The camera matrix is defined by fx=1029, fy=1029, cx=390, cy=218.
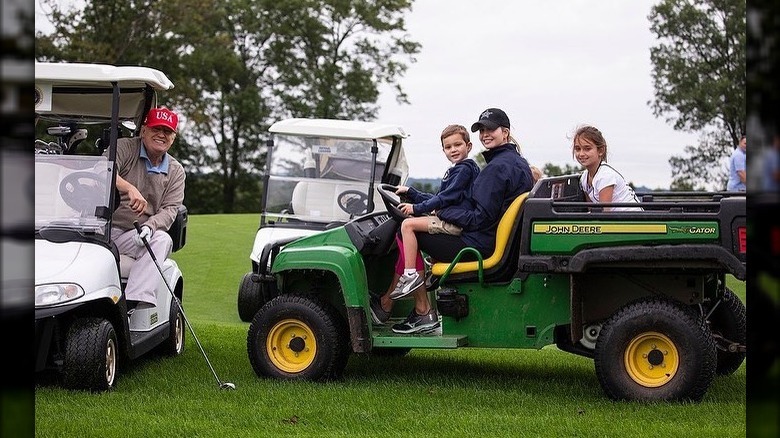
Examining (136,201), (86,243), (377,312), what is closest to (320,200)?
(377,312)

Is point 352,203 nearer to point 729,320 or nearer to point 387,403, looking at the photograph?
point 729,320

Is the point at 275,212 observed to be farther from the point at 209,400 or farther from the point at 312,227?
the point at 209,400

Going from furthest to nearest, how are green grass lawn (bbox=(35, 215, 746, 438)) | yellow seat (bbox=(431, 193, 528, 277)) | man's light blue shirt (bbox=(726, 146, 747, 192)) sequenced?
man's light blue shirt (bbox=(726, 146, 747, 192)) < yellow seat (bbox=(431, 193, 528, 277)) < green grass lawn (bbox=(35, 215, 746, 438))

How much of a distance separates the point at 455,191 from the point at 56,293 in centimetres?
236

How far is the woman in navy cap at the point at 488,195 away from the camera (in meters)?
6.07

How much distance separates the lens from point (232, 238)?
722 inches

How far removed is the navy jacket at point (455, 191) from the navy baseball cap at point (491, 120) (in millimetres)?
283

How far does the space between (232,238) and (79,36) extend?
722 inches

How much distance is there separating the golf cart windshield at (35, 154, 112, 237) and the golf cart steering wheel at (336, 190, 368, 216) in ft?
15.4

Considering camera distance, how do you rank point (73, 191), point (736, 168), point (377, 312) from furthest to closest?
1. point (736, 168)
2. point (377, 312)
3. point (73, 191)

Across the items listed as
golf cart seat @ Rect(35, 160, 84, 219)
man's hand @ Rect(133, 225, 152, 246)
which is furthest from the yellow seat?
golf cart seat @ Rect(35, 160, 84, 219)

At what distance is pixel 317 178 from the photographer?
35.5ft

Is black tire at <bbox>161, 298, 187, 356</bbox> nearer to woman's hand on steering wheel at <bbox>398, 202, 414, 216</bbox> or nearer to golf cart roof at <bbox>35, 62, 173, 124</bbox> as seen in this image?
golf cart roof at <bbox>35, 62, 173, 124</bbox>

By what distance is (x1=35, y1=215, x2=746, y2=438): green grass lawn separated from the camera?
15.9 feet
